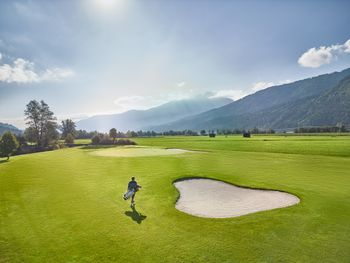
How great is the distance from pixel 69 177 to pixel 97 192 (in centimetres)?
928

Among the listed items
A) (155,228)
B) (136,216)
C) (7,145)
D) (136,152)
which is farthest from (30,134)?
(155,228)

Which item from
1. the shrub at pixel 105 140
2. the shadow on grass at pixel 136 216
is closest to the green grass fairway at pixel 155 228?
the shadow on grass at pixel 136 216

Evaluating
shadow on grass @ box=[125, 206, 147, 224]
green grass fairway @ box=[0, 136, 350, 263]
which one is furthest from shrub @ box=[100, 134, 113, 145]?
shadow on grass @ box=[125, 206, 147, 224]

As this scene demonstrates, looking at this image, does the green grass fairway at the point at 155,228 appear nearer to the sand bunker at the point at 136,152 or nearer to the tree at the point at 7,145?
the sand bunker at the point at 136,152

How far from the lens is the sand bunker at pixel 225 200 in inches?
709

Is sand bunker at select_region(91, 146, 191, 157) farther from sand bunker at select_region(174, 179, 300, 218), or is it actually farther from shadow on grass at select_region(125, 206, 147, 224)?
shadow on grass at select_region(125, 206, 147, 224)

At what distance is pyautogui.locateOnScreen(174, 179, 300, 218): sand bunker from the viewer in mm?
18000

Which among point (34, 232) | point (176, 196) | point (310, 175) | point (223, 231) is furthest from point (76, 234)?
point (310, 175)

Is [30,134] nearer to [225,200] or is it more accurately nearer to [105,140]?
[105,140]

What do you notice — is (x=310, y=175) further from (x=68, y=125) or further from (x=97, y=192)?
(x=68, y=125)

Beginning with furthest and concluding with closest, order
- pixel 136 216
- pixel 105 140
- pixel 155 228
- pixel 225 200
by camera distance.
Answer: pixel 105 140, pixel 225 200, pixel 136 216, pixel 155 228

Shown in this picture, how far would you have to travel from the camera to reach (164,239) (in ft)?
42.1

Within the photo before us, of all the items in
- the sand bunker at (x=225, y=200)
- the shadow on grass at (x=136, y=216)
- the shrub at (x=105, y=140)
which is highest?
the shrub at (x=105, y=140)

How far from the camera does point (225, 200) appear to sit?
2081 centimetres
